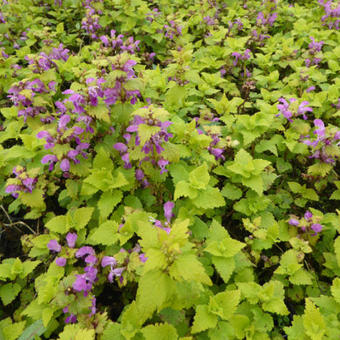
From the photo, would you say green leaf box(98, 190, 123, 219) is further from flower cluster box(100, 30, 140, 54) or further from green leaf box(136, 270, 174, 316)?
flower cluster box(100, 30, 140, 54)

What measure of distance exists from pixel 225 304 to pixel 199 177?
1.16 m

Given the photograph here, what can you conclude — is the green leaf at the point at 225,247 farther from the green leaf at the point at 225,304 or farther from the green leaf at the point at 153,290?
the green leaf at the point at 153,290

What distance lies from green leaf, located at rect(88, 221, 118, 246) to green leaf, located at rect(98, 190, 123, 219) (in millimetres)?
133

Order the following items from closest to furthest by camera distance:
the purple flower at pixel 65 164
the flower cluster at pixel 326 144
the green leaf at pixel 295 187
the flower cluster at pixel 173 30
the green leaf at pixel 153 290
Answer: the green leaf at pixel 153 290
the purple flower at pixel 65 164
the flower cluster at pixel 326 144
the green leaf at pixel 295 187
the flower cluster at pixel 173 30

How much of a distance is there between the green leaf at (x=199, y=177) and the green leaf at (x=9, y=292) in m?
1.98

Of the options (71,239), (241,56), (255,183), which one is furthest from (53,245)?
(241,56)

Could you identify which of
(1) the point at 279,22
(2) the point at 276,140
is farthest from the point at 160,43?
(2) the point at 276,140

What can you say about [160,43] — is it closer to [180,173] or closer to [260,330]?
[180,173]

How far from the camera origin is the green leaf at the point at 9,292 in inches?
105

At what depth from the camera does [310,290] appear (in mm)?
2742

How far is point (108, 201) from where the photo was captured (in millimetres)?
2830

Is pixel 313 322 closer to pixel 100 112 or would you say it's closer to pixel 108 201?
pixel 108 201

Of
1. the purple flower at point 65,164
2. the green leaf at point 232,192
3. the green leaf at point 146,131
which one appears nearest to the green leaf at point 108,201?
the purple flower at point 65,164

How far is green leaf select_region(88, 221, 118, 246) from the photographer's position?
255 cm
